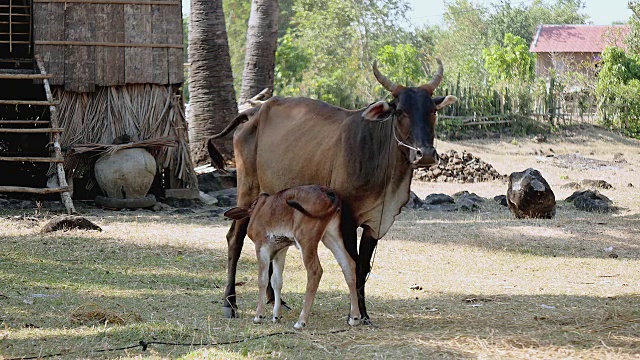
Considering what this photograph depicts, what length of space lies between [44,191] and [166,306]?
21.2 feet

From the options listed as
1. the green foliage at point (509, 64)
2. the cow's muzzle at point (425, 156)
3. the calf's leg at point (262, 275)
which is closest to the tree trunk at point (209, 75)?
the calf's leg at point (262, 275)

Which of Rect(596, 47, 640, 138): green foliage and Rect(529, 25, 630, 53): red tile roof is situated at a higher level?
A: Rect(529, 25, 630, 53): red tile roof

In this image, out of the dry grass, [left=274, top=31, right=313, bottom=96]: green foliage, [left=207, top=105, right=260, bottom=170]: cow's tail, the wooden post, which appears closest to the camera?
the dry grass

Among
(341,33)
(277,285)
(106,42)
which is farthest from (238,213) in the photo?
(341,33)

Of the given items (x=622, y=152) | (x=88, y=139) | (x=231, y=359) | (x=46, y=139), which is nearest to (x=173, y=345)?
(x=231, y=359)

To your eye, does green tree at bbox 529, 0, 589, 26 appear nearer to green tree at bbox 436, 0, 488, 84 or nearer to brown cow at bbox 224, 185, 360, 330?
green tree at bbox 436, 0, 488, 84

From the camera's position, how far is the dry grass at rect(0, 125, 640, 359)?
6.80 m

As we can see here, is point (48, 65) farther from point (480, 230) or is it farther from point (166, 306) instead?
point (166, 306)

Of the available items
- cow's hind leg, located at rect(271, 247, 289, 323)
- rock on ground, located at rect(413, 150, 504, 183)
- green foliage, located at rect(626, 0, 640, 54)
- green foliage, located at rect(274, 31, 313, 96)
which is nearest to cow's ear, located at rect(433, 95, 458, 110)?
cow's hind leg, located at rect(271, 247, 289, 323)

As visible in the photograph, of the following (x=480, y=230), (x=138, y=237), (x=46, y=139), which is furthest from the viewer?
(x=46, y=139)

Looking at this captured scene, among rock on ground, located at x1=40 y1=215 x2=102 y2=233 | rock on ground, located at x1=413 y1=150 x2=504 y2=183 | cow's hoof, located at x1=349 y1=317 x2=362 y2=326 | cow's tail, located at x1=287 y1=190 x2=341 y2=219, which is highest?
cow's tail, located at x1=287 y1=190 x2=341 y2=219

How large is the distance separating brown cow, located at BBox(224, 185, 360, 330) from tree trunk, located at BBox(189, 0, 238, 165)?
40.7 ft

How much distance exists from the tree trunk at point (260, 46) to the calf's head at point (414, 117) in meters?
14.5

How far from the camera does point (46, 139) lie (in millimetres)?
17484
